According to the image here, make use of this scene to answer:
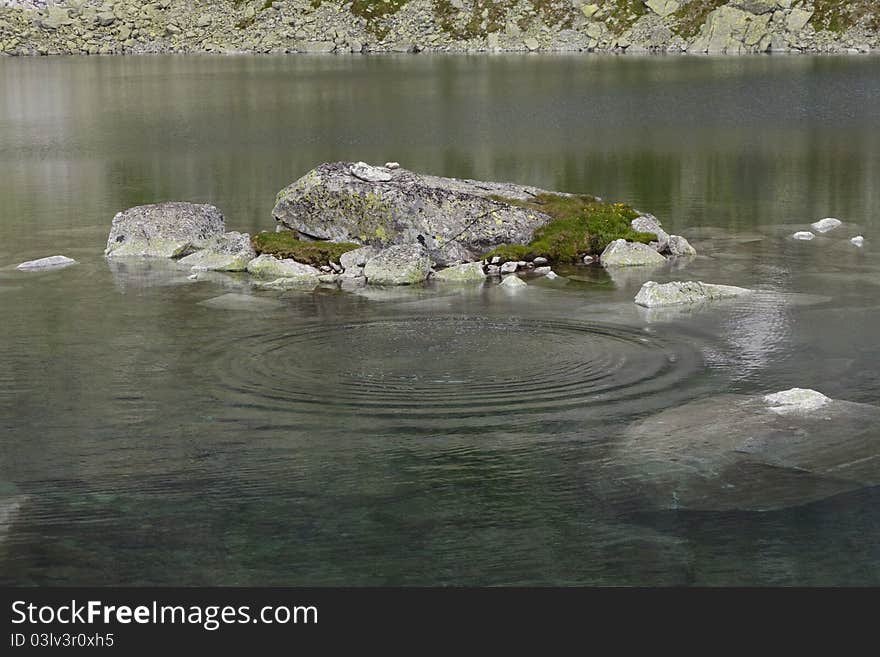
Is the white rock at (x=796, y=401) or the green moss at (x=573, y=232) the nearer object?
the white rock at (x=796, y=401)

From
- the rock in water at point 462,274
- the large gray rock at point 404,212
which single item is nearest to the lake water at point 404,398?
the rock in water at point 462,274

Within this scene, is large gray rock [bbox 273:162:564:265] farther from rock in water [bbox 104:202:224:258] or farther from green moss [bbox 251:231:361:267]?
rock in water [bbox 104:202:224:258]

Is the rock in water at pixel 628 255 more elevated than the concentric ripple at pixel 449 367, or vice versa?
the rock in water at pixel 628 255

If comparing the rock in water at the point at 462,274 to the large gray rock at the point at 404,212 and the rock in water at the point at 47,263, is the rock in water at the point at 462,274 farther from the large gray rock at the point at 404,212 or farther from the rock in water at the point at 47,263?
the rock in water at the point at 47,263

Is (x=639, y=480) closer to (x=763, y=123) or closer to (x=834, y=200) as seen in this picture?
(x=834, y=200)

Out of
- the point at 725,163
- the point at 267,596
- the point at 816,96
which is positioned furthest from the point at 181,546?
the point at 816,96

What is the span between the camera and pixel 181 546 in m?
17.0

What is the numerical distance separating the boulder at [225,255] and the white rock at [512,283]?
338 inches

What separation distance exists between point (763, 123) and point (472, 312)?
59.0 metres

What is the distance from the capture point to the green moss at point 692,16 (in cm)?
19488

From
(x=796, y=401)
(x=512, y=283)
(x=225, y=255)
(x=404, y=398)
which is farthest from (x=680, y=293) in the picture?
(x=225, y=255)

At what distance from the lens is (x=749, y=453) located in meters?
20.1

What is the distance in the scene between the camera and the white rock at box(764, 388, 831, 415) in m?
21.9

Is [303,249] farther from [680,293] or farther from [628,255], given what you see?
[680,293]
